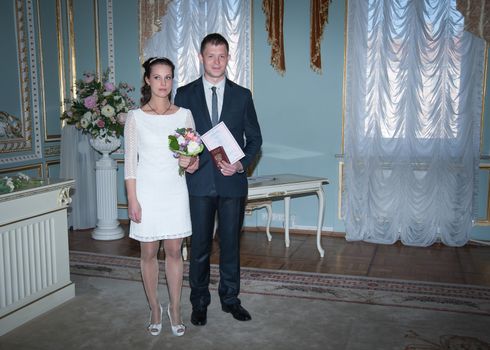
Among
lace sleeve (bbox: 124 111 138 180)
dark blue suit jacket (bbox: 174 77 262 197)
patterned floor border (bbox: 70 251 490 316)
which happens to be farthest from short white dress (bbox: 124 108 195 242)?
patterned floor border (bbox: 70 251 490 316)

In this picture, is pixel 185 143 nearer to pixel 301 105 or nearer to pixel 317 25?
pixel 301 105

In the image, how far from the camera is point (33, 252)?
3.18m

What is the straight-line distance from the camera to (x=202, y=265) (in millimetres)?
3059

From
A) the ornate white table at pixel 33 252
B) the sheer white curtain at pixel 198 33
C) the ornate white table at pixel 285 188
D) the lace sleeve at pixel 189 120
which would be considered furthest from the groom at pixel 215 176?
the sheer white curtain at pixel 198 33

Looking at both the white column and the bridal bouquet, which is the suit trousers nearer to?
the bridal bouquet

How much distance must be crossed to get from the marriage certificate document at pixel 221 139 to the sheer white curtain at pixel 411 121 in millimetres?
2540

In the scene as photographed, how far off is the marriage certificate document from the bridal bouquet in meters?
0.21

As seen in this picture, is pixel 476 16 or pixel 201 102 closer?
pixel 201 102

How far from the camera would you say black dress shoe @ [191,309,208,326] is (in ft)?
10.0

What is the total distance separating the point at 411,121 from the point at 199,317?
9.63ft

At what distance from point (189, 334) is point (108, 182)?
271cm

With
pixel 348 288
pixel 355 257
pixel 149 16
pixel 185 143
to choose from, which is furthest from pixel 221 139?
pixel 149 16

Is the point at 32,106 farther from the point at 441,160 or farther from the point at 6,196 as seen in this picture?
the point at 441,160

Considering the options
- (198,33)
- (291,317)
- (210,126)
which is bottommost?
(291,317)
